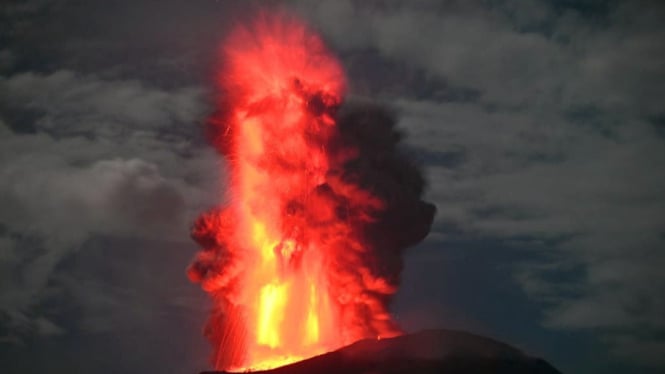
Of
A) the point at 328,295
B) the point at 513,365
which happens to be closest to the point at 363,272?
the point at 328,295

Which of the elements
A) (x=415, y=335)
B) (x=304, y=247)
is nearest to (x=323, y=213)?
(x=304, y=247)

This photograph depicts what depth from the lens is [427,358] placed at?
6368 inches

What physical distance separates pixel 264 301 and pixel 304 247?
7146 millimetres

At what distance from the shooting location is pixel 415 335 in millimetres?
164625

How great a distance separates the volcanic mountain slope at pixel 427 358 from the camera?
157750 mm

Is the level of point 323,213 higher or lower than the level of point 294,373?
higher

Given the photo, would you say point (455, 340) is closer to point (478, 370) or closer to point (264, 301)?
point (478, 370)

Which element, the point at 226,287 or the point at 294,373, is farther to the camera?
the point at 226,287

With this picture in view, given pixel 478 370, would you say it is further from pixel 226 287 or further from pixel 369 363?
pixel 226 287

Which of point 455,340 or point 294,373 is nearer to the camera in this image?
point 294,373

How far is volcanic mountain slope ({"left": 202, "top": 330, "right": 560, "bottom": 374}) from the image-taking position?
158m

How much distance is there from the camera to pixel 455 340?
16688 cm

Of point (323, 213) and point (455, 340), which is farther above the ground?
point (323, 213)

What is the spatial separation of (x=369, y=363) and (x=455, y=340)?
521 inches
